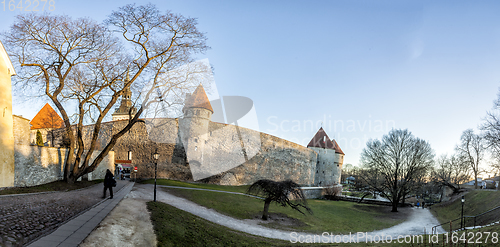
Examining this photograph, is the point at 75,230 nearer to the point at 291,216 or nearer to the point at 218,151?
the point at 291,216

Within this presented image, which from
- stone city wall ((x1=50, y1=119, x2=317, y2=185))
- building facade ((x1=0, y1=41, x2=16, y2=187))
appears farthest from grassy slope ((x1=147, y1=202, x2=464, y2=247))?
stone city wall ((x1=50, y1=119, x2=317, y2=185))

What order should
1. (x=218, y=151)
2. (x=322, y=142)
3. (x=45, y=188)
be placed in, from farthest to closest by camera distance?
(x=322, y=142) → (x=218, y=151) → (x=45, y=188)

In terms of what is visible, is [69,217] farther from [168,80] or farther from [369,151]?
[369,151]

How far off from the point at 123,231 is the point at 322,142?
121ft

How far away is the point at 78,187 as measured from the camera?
15984 mm

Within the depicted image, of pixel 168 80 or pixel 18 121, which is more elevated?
pixel 168 80

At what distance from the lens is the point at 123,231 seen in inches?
277

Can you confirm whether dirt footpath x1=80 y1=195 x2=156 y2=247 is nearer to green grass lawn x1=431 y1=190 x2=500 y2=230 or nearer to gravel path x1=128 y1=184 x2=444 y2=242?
gravel path x1=128 y1=184 x2=444 y2=242

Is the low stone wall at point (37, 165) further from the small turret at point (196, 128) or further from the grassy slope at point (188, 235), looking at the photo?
the small turret at point (196, 128)

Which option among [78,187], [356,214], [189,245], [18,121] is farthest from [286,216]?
[18,121]

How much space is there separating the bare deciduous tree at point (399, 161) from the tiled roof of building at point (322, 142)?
12105 millimetres

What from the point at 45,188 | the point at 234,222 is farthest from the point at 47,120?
the point at 234,222

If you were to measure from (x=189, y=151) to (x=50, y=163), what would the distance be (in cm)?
1219

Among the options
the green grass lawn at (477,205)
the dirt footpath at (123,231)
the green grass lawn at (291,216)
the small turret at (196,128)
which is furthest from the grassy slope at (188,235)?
the small turret at (196,128)
